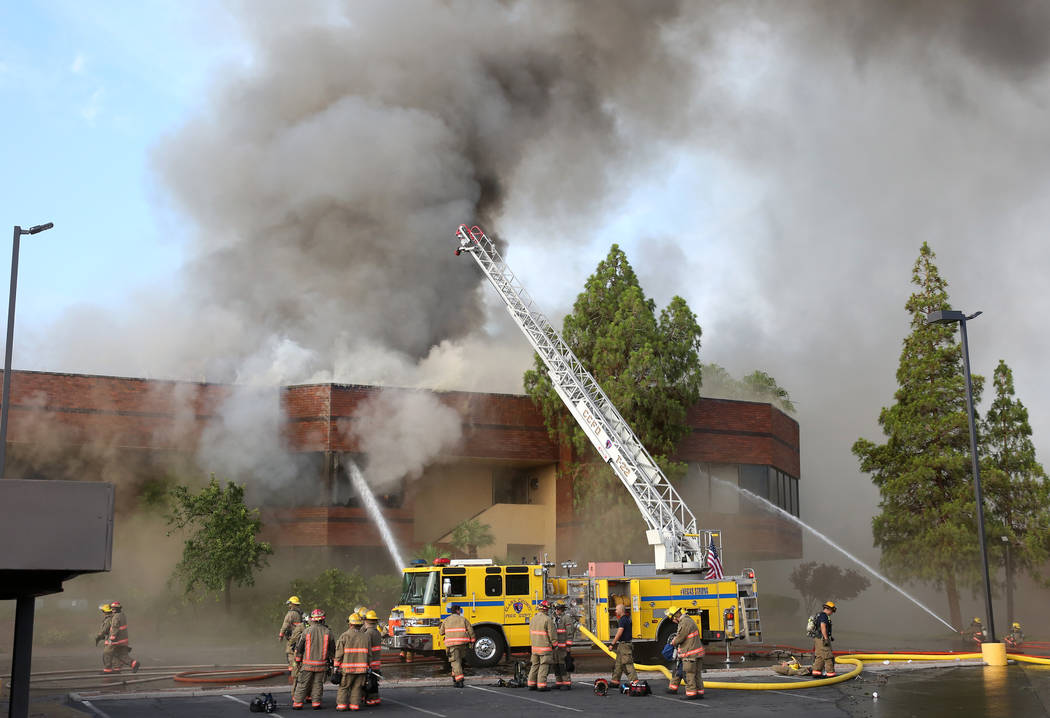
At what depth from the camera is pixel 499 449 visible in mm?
34719

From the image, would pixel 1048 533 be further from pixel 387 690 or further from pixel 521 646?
pixel 387 690

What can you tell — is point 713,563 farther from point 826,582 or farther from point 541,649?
point 826,582

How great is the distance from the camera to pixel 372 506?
1276 inches

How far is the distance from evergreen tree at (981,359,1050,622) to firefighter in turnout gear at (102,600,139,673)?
80.9ft

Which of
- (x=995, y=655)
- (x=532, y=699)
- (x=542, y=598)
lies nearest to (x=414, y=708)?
(x=532, y=699)

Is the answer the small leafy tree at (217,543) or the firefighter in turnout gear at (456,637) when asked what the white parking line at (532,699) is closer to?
the firefighter in turnout gear at (456,637)

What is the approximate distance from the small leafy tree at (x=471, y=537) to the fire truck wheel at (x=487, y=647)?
13.6 meters

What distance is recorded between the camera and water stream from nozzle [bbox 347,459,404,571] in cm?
3238

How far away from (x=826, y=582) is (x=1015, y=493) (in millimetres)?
12002

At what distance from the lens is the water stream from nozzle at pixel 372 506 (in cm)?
3238

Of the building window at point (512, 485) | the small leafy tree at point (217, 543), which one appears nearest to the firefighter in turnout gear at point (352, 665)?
the small leafy tree at point (217, 543)

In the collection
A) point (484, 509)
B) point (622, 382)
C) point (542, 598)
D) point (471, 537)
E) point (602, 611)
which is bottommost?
point (602, 611)

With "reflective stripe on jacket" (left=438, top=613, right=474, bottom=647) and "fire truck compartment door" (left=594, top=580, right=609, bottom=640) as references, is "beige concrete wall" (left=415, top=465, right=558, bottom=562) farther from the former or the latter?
"reflective stripe on jacket" (left=438, top=613, right=474, bottom=647)

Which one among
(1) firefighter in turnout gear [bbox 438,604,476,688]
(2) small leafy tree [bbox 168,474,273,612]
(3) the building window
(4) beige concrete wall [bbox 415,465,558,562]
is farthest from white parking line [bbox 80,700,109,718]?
(3) the building window
